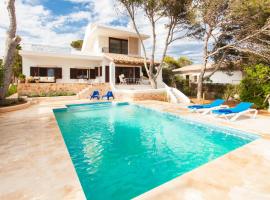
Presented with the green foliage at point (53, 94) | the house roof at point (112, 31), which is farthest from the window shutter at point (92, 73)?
the green foliage at point (53, 94)

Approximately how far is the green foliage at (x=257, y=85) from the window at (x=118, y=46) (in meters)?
16.8

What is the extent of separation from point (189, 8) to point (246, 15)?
196 inches

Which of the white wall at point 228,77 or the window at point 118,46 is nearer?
the window at point 118,46

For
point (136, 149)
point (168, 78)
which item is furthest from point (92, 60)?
point (136, 149)

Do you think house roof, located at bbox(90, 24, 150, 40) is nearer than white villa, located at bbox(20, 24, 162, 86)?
No

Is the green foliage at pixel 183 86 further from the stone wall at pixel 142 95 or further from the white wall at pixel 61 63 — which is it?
the white wall at pixel 61 63

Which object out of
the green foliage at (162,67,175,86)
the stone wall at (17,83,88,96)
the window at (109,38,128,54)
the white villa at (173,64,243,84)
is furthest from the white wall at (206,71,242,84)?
the stone wall at (17,83,88,96)

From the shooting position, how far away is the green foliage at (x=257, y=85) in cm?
1269

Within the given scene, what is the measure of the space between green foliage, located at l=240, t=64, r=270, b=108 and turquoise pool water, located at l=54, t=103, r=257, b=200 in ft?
23.6

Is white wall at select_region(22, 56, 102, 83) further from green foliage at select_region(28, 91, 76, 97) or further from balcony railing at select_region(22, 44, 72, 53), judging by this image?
green foliage at select_region(28, 91, 76, 97)

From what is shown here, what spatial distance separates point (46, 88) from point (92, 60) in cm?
721

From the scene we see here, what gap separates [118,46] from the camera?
26125 millimetres

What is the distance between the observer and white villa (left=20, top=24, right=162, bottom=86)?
20.7 meters

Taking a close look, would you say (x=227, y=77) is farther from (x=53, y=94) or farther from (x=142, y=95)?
(x=53, y=94)
